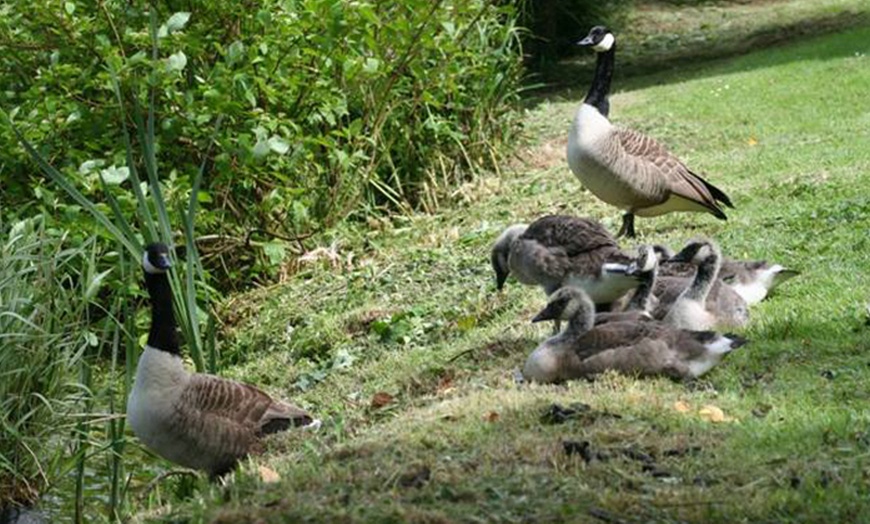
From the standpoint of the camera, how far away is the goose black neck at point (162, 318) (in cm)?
797

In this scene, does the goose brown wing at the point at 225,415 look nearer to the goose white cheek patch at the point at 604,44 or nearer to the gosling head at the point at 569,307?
the gosling head at the point at 569,307

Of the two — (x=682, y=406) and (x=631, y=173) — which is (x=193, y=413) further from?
(x=631, y=173)

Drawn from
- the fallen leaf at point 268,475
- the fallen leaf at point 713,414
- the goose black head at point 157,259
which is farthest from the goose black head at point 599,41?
the fallen leaf at point 268,475

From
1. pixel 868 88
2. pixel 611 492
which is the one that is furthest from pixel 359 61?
pixel 868 88

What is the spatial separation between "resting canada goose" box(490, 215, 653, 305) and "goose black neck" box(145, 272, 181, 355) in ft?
7.60

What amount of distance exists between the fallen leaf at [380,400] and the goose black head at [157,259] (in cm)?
153

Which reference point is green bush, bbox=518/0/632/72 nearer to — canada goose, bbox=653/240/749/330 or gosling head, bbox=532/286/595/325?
canada goose, bbox=653/240/749/330

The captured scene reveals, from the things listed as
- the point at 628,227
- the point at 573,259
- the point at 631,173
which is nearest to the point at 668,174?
the point at 631,173

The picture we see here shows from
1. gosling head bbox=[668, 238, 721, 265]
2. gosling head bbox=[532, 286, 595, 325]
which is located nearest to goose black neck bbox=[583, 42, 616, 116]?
gosling head bbox=[668, 238, 721, 265]

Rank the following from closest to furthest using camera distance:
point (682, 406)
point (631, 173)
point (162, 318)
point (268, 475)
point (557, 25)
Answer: point (268, 475) → point (682, 406) → point (162, 318) → point (631, 173) → point (557, 25)

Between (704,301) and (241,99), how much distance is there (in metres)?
5.17

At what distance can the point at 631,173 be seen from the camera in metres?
11.7

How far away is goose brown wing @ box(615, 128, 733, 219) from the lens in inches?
460

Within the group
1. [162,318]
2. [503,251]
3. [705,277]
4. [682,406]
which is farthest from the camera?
[503,251]
